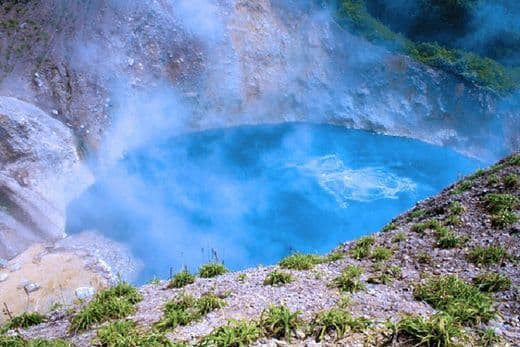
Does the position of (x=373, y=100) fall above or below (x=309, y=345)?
above

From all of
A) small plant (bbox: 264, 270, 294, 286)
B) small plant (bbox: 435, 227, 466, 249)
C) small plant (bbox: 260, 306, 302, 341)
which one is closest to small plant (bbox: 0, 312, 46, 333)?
small plant (bbox: 264, 270, 294, 286)

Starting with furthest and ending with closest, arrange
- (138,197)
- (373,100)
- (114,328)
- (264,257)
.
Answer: (373,100) → (138,197) → (264,257) → (114,328)

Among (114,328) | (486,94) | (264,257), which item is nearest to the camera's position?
(114,328)

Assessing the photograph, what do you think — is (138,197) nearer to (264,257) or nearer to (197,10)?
(264,257)

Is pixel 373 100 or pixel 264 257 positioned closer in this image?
pixel 264 257

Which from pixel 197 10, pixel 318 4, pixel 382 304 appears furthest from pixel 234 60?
pixel 382 304

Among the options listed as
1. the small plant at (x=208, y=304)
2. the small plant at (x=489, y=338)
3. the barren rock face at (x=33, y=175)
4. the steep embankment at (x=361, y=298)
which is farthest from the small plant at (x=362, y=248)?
the barren rock face at (x=33, y=175)

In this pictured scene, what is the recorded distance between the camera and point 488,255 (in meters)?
9.11

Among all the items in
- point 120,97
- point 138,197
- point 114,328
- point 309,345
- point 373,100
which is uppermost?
point 373,100

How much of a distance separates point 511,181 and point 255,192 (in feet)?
52.2

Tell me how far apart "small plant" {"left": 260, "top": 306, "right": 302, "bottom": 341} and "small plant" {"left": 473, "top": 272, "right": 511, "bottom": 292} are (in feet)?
12.3

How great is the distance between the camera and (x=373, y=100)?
1437 inches

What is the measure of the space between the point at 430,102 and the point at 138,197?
24.3 m

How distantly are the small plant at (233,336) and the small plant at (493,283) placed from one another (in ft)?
14.4
